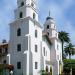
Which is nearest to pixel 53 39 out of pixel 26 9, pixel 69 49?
pixel 26 9

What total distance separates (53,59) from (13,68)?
15.3m

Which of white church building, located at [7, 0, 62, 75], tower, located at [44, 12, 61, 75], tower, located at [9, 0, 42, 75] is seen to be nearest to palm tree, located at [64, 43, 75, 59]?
tower, located at [44, 12, 61, 75]

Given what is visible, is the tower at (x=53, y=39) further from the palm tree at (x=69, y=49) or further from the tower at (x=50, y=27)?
the palm tree at (x=69, y=49)

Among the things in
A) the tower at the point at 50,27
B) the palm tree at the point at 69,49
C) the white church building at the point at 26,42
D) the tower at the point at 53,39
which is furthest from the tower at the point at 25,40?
the palm tree at the point at 69,49

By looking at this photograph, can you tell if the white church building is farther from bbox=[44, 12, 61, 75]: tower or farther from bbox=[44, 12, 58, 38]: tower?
bbox=[44, 12, 58, 38]: tower

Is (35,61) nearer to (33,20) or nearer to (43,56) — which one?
(43,56)

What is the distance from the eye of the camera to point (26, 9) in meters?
57.0

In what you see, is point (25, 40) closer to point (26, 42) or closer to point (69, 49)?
point (26, 42)

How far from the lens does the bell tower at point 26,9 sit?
5709 cm

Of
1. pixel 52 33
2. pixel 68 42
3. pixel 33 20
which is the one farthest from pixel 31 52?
pixel 68 42

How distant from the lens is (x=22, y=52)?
55.1 m

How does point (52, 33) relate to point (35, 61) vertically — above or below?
above

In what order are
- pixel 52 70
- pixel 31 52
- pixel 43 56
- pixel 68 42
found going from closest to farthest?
pixel 31 52 → pixel 43 56 → pixel 52 70 → pixel 68 42

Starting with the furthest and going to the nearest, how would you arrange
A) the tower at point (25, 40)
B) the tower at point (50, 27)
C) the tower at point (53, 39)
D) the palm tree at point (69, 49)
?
the palm tree at point (69, 49) < the tower at point (50, 27) < the tower at point (53, 39) < the tower at point (25, 40)
